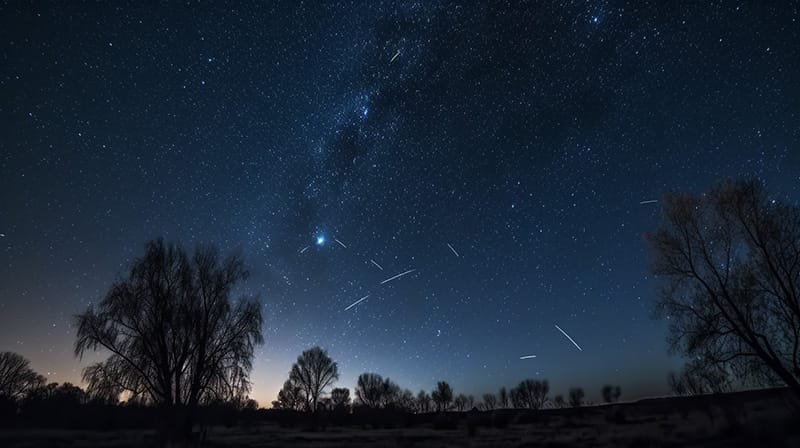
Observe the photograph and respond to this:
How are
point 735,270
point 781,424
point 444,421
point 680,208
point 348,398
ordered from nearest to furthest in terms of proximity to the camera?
point 781,424, point 735,270, point 680,208, point 444,421, point 348,398

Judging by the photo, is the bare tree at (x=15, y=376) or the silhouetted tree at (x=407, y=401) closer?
the bare tree at (x=15, y=376)

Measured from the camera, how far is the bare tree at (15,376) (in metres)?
61.0

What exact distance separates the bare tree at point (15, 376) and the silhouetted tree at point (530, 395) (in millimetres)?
108514

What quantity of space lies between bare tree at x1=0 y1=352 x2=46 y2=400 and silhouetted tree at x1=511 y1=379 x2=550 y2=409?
10851 cm

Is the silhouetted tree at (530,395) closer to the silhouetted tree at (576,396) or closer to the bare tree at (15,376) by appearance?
the silhouetted tree at (576,396)

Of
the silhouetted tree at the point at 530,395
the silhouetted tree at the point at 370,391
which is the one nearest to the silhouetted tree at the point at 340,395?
the silhouetted tree at the point at 370,391

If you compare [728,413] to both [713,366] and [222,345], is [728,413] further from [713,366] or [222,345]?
[222,345]

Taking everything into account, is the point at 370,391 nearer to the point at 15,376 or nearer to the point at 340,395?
the point at 340,395

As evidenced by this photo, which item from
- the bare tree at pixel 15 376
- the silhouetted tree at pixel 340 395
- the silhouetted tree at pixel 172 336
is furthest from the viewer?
the silhouetted tree at pixel 340 395

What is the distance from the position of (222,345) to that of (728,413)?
25.3 metres

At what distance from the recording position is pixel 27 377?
64.9 m

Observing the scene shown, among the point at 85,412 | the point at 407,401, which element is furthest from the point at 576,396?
the point at 85,412

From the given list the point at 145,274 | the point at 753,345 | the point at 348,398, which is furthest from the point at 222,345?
the point at 348,398

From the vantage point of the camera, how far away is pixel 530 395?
10862cm
